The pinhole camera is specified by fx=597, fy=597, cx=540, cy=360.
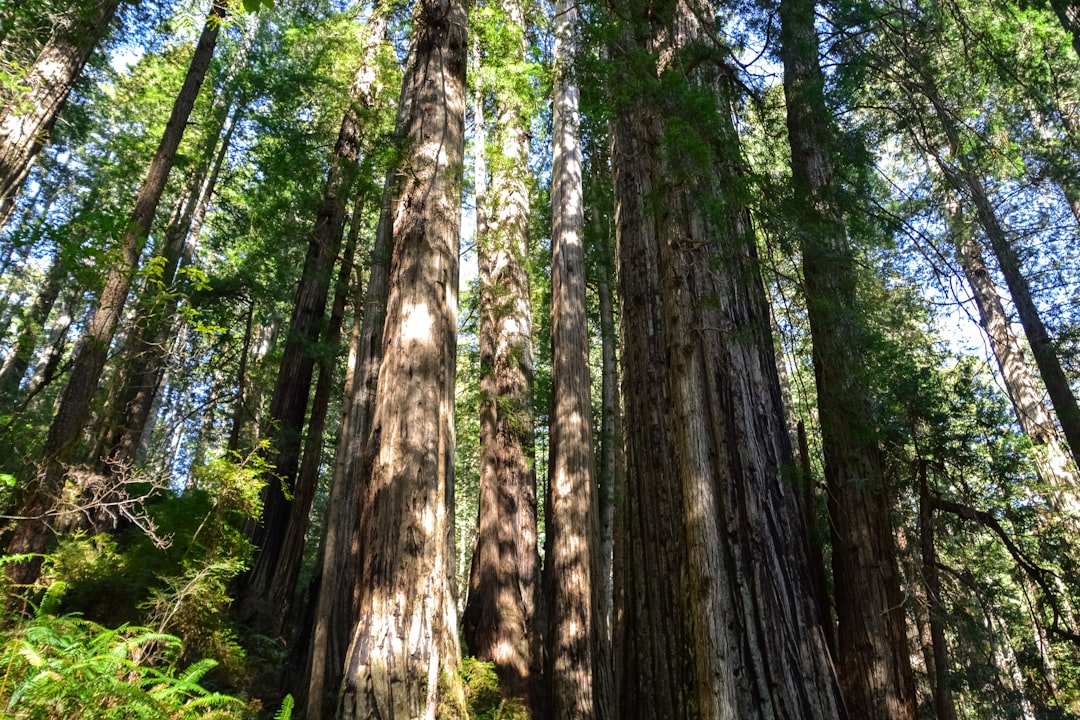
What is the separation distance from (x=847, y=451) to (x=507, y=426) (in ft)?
14.4

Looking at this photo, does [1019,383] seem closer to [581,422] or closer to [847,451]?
[847,451]

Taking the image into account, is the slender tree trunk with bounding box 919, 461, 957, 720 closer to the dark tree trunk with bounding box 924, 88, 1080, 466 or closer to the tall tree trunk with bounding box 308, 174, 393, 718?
the dark tree trunk with bounding box 924, 88, 1080, 466

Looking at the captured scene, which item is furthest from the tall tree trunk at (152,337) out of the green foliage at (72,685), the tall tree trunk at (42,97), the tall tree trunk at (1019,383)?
the tall tree trunk at (1019,383)

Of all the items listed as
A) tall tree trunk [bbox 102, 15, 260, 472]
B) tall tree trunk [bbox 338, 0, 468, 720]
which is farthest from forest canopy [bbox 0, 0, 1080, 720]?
tall tree trunk [bbox 102, 15, 260, 472]

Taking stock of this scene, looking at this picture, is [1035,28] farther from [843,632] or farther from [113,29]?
[113,29]

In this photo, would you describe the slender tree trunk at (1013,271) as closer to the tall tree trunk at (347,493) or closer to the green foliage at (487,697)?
the tall tree trunk at (347,493)

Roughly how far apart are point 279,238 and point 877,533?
8.67 meters

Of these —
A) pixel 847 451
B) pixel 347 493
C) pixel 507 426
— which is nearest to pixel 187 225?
pixel 507 426

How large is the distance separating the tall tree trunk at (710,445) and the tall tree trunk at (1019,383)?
15.4 ft

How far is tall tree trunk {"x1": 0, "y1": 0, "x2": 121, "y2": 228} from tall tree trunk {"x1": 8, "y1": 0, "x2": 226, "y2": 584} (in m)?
1.08

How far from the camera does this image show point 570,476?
6.99m

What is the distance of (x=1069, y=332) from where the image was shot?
8.16m

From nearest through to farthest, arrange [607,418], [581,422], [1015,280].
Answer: [581,422], [1015,280], [607,418]

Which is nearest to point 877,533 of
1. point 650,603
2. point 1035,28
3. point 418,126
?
point 650,603
